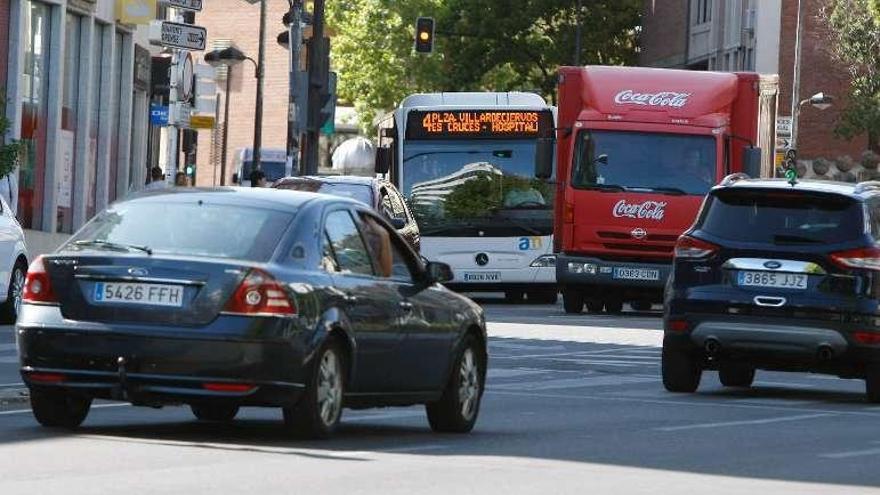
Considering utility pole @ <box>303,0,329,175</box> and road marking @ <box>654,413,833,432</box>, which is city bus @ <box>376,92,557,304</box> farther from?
road marking @ <box>654,413,833,432</box>

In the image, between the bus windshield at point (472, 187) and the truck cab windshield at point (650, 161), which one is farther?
the bus windshield at point (472, 187)

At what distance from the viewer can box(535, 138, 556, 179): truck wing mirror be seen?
113ft

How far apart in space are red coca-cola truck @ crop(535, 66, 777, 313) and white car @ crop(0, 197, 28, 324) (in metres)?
9.26

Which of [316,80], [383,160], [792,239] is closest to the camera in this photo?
[792,239]

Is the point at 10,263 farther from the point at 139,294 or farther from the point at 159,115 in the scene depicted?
the point at 139,294

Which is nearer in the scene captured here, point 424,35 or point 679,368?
point 679,368

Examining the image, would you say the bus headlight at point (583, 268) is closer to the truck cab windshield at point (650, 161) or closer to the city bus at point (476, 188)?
the truck cab windshield at point (650, 161)

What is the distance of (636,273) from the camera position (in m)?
34.3

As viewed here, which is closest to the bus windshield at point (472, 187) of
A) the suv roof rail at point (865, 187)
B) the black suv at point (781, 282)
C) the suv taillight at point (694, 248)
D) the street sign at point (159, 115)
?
the street sign at point (159, 115)

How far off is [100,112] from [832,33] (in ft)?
113

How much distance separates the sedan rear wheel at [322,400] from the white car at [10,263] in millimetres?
13053

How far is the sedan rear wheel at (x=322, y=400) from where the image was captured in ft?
44.3

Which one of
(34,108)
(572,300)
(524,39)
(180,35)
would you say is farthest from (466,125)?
(524,39)

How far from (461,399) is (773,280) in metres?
4.85
